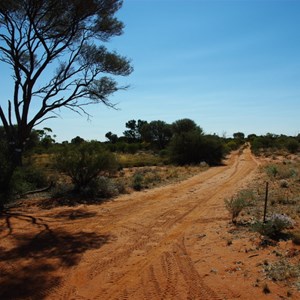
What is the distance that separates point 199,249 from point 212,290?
87.0 inches

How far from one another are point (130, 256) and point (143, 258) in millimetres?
334

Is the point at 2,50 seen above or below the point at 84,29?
below

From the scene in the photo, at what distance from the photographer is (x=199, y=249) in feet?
27.1

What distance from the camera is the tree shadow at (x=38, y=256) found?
644 cm

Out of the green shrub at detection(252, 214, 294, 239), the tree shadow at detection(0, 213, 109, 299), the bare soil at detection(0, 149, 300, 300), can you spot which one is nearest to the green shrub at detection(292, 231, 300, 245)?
the bare soil at detection(0, 149, 300, 300)

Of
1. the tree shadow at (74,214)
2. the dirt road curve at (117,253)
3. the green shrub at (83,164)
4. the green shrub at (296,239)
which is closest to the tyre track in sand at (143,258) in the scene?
the dirt road curve at (117,253)

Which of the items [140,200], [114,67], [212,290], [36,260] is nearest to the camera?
[212,290]

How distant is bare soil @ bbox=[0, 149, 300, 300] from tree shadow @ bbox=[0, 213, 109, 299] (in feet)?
0.06

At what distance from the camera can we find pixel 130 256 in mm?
7949

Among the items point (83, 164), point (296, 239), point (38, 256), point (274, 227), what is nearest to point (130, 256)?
point (38, 256)

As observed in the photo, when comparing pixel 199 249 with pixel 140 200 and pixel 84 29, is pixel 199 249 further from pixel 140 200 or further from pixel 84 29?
pixel 84 29

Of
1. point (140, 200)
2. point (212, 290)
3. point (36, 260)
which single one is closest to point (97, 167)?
point (140, 200)

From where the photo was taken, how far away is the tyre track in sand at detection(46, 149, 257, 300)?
609 centimetres

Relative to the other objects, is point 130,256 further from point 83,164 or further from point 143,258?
point 83,164
